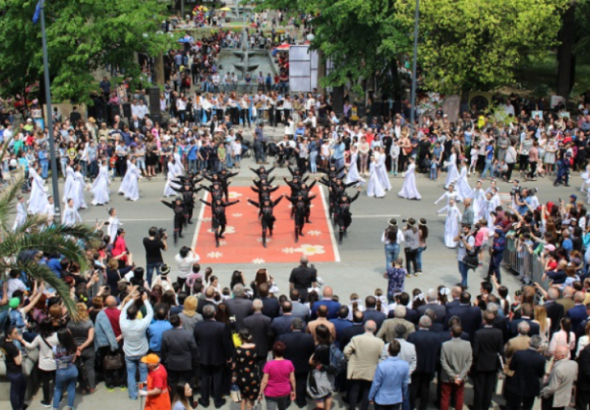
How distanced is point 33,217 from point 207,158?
12.9m

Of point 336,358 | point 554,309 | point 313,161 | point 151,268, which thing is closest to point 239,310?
point 336,358

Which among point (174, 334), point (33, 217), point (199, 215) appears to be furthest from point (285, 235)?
point (174, 334)

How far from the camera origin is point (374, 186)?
2569 cm

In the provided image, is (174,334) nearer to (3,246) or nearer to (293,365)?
(293,365)

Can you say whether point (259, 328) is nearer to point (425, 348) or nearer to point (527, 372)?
point (425, 348)

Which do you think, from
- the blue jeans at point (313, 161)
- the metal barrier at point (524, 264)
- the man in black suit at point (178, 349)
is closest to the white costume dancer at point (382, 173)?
the blue jeans at point (313, 161)

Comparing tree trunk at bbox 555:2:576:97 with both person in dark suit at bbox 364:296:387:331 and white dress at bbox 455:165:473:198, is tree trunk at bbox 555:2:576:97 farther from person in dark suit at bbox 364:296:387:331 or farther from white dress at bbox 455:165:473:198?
person in dark suit at bbox 364:296:387:331

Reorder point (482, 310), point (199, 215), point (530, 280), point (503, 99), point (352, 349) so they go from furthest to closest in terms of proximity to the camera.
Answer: point (503, 99)
point (199, 215)
point (530, 280)
point (482, 310)
point (352, 349)

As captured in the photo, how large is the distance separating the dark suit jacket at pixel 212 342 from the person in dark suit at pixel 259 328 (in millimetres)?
356

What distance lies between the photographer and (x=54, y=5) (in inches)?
1227

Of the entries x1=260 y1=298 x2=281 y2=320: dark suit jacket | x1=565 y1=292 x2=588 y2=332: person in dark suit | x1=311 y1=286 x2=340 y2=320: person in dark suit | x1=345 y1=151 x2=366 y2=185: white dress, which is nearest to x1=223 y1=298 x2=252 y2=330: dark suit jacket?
x1=260 y1=298 x2=281 y2=320: dark suit jacket

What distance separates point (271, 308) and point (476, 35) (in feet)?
67.9

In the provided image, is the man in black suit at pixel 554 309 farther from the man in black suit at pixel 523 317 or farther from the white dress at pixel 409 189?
the white dress at pixel 409 189

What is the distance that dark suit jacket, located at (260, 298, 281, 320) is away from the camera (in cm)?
1275
